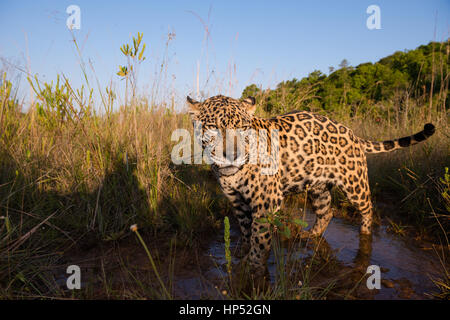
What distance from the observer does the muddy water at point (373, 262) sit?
3014mm

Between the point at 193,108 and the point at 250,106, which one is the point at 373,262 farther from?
the point at 193,108

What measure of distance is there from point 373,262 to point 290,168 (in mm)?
1568

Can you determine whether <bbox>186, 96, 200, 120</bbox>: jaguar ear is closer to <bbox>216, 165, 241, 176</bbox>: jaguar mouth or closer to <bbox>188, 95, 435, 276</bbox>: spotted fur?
<bbox>188, 95, 435, 276</bbox>: spotted fur

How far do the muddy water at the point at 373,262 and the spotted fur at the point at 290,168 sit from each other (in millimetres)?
295

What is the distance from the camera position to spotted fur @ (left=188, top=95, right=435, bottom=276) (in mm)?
3414

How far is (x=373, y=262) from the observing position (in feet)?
12.1

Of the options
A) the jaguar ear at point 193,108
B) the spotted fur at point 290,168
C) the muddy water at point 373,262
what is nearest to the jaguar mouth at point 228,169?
the spotted fur at point 290,168

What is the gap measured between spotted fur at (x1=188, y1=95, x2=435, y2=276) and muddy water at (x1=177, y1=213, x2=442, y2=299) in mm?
295

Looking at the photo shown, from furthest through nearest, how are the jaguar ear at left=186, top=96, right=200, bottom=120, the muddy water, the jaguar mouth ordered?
the jaguar ear at left=186, top=96, right=200, bottom=120
the jaguar mouth
the muddy water

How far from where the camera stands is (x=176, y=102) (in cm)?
632

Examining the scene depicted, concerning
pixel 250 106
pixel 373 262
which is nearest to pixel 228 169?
pixel 250 106

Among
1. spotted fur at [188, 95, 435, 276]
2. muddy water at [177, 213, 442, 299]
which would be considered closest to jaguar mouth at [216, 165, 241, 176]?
spotted fur at [188, 95, 435, 276]

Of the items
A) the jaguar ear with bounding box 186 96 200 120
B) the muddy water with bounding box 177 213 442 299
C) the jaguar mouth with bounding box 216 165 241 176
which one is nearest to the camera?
the muddy water with bounding box 177 213 442 299

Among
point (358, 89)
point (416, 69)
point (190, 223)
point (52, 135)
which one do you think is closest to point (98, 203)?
point (190, 223)
